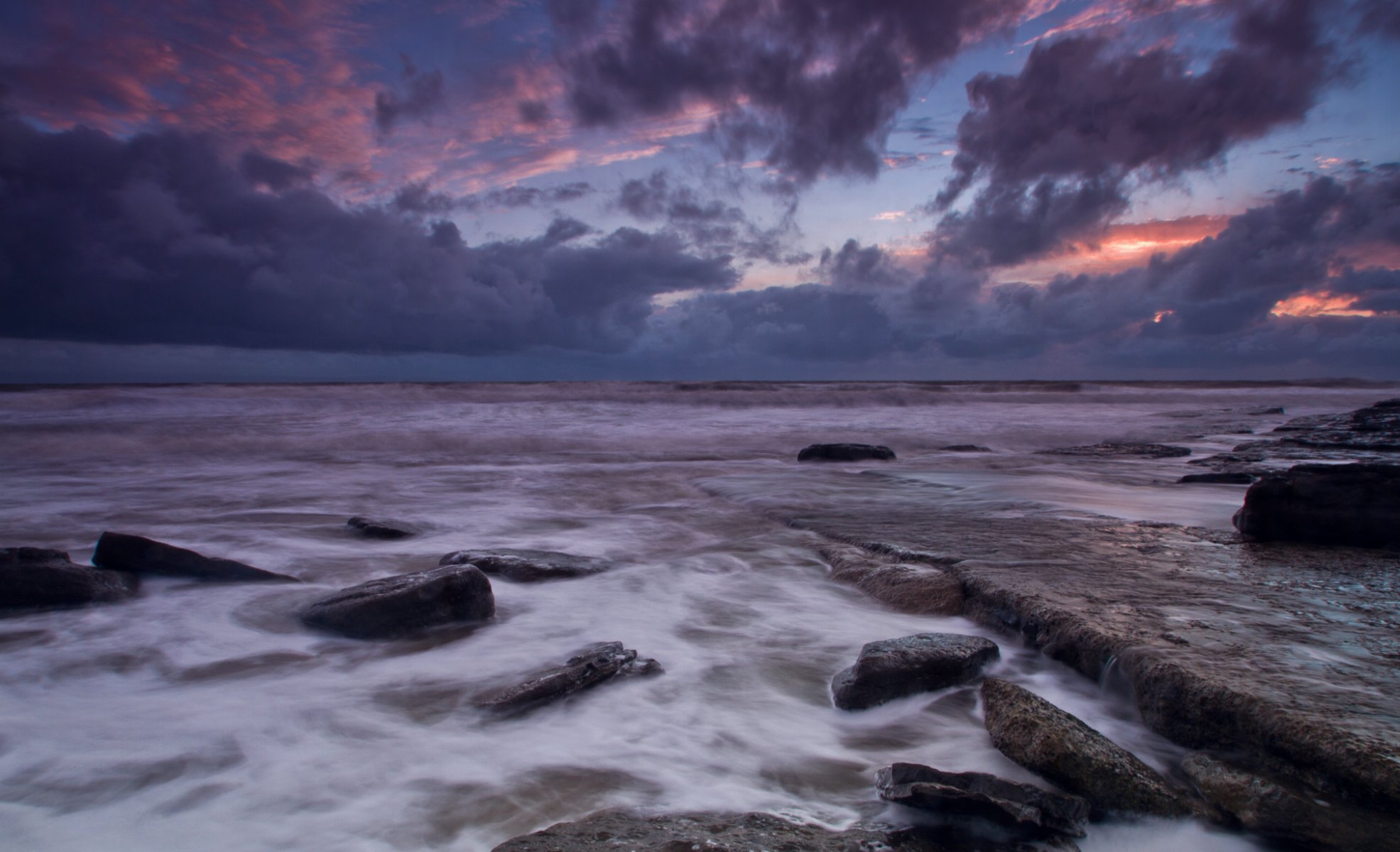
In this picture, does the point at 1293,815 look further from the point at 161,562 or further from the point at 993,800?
the point at 161,562

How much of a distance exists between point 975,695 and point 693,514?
3.24m

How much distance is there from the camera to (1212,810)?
1.50 metres

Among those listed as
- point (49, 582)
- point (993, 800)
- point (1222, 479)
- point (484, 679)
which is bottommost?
point (484, 679)

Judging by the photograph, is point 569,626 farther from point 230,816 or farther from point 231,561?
point 231,561

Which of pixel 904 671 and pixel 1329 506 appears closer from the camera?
pixel 904 671

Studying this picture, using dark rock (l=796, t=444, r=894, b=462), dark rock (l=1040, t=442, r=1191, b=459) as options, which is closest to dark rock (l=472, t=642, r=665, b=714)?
dark rock (l=796, t=444, r=894, b=462)

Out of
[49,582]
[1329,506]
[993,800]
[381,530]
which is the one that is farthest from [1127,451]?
[49,582]

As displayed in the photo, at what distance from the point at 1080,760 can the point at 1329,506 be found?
115 inches

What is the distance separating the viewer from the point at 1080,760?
1545 mm

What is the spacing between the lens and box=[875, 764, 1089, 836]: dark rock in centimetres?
140

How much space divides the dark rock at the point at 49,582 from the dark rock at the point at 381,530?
1364mm

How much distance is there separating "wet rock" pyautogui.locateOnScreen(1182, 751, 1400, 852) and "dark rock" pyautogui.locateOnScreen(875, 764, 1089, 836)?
0.31 meters

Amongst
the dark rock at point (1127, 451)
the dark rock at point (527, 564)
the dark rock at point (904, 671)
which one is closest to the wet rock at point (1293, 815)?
the dark rock at point (904, 671)


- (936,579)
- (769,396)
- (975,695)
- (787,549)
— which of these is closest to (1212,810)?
(975,695)
